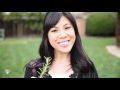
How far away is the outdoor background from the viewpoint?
2740 millimetres

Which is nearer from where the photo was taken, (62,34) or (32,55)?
(62,34)

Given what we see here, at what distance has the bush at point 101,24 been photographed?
283 centimetres

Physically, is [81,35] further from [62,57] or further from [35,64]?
[35,64]

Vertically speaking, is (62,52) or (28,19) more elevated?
(28,19)

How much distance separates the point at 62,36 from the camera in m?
2.28

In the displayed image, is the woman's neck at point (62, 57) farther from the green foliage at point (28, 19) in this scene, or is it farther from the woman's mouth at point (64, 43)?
the green foliage at point (28, 19)

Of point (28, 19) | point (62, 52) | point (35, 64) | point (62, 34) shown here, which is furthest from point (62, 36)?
point (28, 19)

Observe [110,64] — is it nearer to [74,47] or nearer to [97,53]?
[97,53]

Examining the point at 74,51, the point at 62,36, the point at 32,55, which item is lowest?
the point at 32,55

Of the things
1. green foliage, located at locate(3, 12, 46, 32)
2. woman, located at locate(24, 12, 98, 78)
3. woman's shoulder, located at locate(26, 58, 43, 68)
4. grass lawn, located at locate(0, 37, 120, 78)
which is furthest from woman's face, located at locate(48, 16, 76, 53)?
green foliage, located at locate(3, 12, 46, 32)

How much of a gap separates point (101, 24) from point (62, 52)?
2.95ft

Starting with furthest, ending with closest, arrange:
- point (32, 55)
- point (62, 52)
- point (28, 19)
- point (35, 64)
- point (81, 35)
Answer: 1. point (28, 19)
2. point (81, 35)
3. point (32, 55)
4. point (62, 52)
5. point (35, 64)

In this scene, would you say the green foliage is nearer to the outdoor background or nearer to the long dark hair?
the outdoor background
